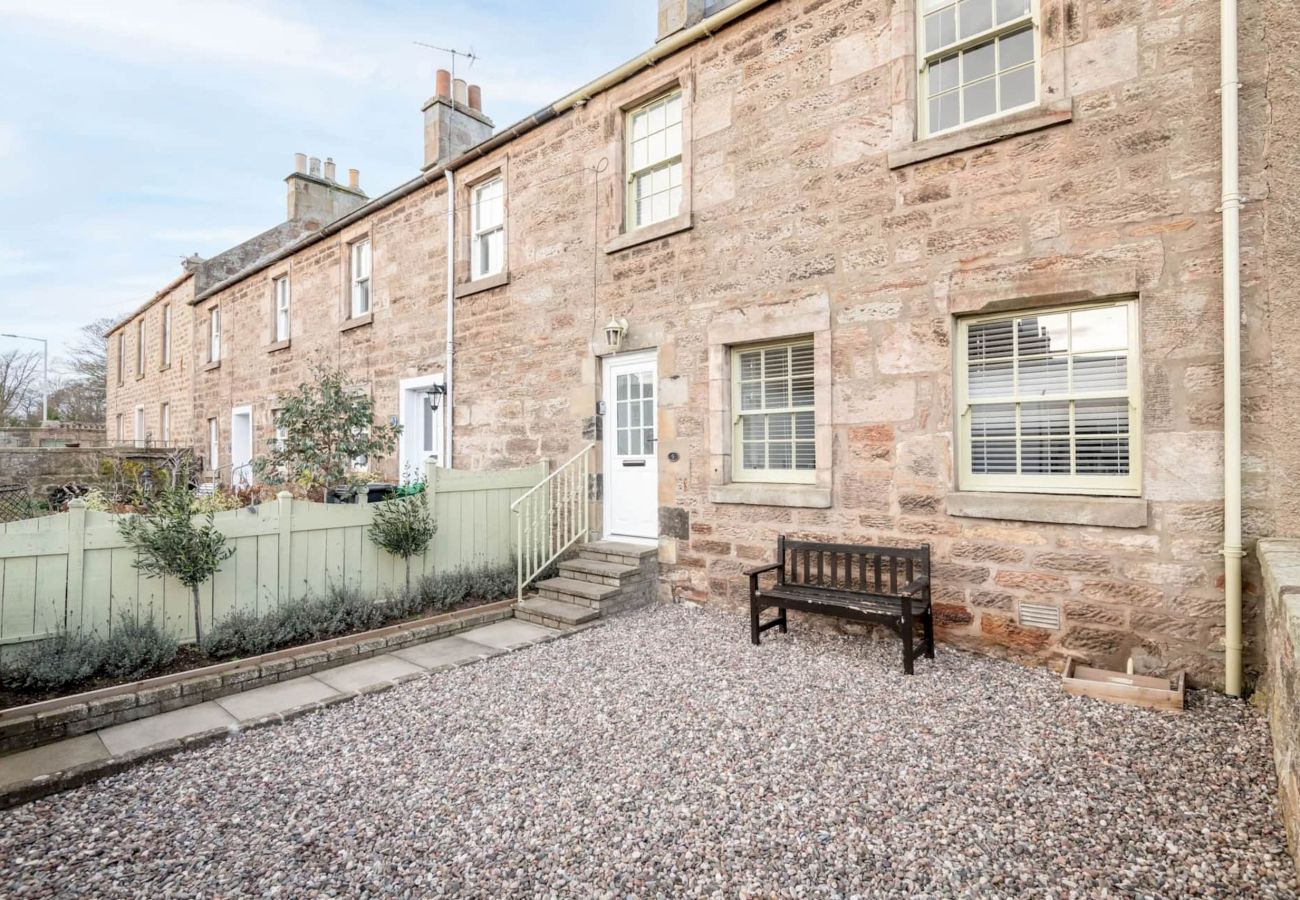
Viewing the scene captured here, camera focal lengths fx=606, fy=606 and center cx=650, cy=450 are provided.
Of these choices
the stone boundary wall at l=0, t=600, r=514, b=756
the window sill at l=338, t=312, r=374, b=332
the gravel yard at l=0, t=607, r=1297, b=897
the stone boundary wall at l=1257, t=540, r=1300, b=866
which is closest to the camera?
the stone boundary wall at l=1257, t=540, r=1300, b=866

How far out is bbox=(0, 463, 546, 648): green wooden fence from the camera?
374 cm

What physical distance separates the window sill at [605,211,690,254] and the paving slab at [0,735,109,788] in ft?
18.7

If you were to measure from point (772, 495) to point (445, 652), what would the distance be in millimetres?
3046

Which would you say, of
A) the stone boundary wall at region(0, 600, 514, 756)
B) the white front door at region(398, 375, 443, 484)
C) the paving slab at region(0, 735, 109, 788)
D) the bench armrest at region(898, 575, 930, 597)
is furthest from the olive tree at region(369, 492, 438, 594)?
the bench armrest at region(898, 575, 930, 597)

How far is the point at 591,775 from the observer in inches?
114

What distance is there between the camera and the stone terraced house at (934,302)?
3.71 metres

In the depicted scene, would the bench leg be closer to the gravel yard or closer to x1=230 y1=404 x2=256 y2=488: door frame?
the gravel yard

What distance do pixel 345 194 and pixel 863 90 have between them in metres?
15.7

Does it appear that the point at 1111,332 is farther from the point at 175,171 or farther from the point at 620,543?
the point at 175,171

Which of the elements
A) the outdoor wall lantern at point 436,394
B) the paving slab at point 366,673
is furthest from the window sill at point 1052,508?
the outdoor wall lantern at point 436,394

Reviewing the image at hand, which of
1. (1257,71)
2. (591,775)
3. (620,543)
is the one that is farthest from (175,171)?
(1257,71)

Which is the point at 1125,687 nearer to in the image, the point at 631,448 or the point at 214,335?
the point at 631,448

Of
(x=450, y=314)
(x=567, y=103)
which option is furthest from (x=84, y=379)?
(x=567, y=103)

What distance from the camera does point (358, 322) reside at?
10203 mm
